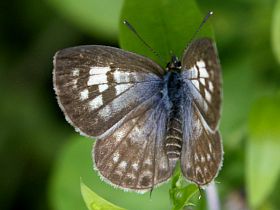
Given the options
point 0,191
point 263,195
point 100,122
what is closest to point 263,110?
point 263,195

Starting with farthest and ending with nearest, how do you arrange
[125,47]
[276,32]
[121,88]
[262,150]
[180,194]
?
[276,32]
[262,150]
[125,47]
[121,88]
[180,194]

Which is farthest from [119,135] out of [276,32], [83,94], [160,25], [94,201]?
[276,32]

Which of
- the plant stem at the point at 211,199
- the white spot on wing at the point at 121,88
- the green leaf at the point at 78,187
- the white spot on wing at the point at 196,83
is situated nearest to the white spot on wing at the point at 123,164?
the white spot on wing at the point at 121,88

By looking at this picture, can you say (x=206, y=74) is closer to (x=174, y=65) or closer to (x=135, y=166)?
(x=174, y=65)

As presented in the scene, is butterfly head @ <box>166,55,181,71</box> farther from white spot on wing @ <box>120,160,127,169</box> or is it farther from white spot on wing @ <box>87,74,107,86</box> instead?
white spot on wing @ <box>120,160,127,169</box>

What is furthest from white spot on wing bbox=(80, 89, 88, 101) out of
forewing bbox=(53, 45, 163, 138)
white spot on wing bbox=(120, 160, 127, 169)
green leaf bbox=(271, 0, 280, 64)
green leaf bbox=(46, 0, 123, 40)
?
green leaf bbox=(46, 0, 123, 40)

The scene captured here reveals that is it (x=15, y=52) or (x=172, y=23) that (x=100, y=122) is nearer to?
(x=172, y=23)
